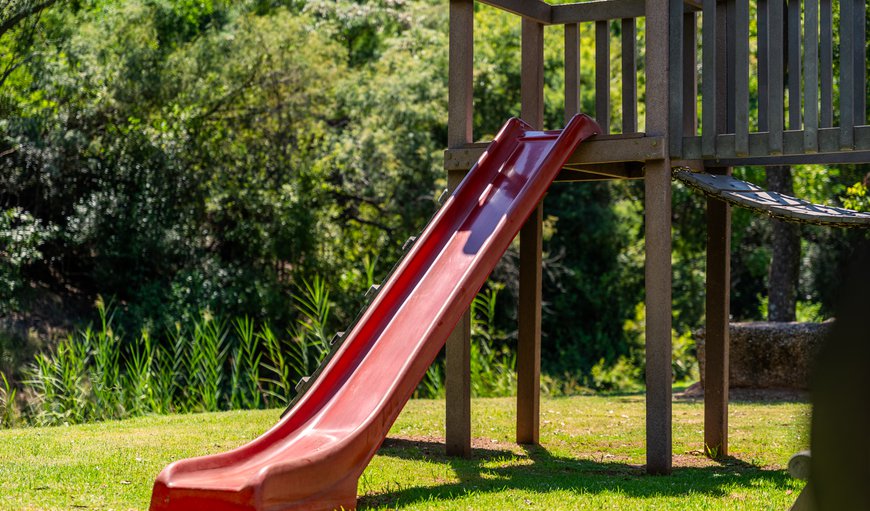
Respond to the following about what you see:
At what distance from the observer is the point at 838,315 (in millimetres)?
1745

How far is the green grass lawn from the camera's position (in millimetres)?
6242

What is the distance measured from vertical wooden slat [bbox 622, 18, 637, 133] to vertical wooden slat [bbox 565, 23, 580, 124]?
1.24 feet

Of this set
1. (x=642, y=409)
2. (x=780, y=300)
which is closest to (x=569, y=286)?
(x=780, y=300)

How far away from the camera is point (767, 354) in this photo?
1348cm

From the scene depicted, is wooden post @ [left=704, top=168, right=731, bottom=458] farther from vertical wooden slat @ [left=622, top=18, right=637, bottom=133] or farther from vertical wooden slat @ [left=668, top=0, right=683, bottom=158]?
vertical wooden slat @ [left=668, top=0, right=683, bottom=158]

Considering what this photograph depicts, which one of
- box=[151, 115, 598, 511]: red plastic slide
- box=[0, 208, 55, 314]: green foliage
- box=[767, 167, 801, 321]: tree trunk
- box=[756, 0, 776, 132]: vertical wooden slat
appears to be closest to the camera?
box=[151, 115, 598, 511]: red plastic slide

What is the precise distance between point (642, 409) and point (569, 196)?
895cm

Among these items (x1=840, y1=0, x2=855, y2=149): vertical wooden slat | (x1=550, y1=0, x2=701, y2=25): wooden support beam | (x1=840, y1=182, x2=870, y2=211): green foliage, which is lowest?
(x1=840, y1=182, x2=870, y2=211): green foliage

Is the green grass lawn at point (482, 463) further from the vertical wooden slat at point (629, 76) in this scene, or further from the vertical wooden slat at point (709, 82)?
the vertical wooden slat at point (629, 76)

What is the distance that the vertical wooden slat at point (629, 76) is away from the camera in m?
8.34

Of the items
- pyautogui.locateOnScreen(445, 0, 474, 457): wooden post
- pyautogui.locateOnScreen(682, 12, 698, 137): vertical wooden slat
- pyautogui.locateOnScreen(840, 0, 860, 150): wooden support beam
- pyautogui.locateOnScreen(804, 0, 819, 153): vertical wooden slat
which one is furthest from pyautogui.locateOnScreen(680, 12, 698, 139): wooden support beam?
pyautogui.locateOnScreen(445, 0, 474, 457): wooden post

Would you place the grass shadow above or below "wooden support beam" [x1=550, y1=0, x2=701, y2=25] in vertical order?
below

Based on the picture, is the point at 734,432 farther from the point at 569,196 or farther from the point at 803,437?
the point at 569,196

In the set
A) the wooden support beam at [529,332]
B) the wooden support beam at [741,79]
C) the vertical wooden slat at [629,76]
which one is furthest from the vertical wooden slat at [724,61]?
the wooden support beam at [529,332]
